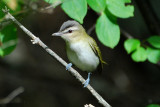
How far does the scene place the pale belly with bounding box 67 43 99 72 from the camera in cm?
366

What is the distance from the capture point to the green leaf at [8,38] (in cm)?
313

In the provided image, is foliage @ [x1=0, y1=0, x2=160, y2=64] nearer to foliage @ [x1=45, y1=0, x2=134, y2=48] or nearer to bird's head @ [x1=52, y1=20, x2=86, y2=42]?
foliage @ [x1=45, y1=0, x2=134, y2=48]

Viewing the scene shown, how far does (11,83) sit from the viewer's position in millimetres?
6406

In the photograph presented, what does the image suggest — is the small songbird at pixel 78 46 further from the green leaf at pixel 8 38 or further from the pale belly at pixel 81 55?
the green leaf at pixel 8 38

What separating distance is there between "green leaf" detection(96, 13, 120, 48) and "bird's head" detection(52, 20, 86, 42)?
0.70 metres

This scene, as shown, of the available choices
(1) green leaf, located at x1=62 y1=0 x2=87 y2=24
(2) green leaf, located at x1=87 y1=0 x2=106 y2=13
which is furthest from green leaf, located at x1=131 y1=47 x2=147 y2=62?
(1) green leaf, located at x1=62 y1=0 x2=87 y2=24

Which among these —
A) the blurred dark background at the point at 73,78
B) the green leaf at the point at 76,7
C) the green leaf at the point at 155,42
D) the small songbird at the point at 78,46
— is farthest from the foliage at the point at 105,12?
the blurred dark background at the point at 73,78

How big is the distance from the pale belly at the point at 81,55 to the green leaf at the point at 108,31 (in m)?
0.82

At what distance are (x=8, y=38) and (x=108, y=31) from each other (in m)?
1.13

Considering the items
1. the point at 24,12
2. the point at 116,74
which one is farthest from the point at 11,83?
the point at 24,12

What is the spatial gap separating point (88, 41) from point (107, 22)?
0.93 m

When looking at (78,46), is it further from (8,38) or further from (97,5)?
(97,5)

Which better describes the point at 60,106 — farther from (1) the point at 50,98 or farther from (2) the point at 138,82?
(2) the point at 138,82

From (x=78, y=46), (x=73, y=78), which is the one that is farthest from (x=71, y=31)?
(x=73, y=78)
